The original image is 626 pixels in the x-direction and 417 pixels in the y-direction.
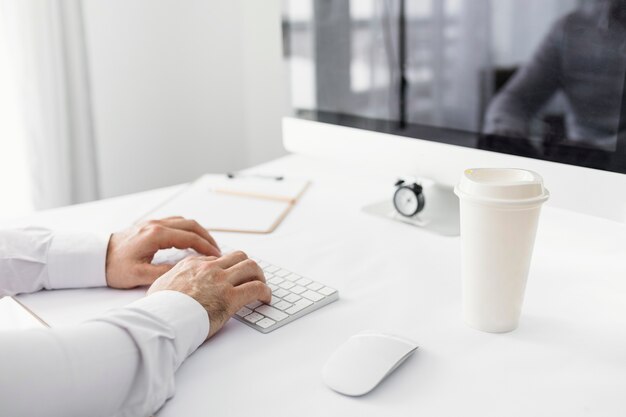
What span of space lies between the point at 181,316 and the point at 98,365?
99 millimetres

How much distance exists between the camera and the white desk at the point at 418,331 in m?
0.53

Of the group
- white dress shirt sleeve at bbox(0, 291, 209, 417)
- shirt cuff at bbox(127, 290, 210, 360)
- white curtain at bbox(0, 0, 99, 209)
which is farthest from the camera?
white curtain at bbox(0, 0, 99, 209)

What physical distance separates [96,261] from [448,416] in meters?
0.48

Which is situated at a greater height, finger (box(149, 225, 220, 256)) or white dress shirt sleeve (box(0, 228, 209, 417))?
finger (box(149, 225, 220, 256))

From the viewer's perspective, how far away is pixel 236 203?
108 centimetres

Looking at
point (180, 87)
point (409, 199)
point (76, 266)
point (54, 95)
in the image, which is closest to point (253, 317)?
point (76, 266)

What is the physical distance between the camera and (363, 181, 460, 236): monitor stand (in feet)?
3.08

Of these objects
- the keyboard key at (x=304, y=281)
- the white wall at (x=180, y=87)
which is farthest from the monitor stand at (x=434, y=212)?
the white wall at (x=180, y=87)

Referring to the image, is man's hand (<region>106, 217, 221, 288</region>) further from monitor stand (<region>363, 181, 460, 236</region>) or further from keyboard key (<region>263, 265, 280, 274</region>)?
monitor stand (<region>363, 181, 460, 236</region>)

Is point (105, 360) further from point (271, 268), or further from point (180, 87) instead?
point (180, 87)

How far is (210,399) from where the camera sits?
53cm

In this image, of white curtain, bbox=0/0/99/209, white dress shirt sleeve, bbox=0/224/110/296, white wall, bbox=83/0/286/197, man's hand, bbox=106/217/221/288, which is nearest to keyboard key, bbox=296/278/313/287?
man's hand, bbox=106/217/221/288

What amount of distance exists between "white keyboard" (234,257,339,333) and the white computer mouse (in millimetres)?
94

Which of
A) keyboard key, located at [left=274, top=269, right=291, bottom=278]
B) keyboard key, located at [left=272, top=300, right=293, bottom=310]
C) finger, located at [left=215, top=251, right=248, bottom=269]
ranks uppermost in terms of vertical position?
finger, located at [left=215, top=251, right=248, bottom=269]
